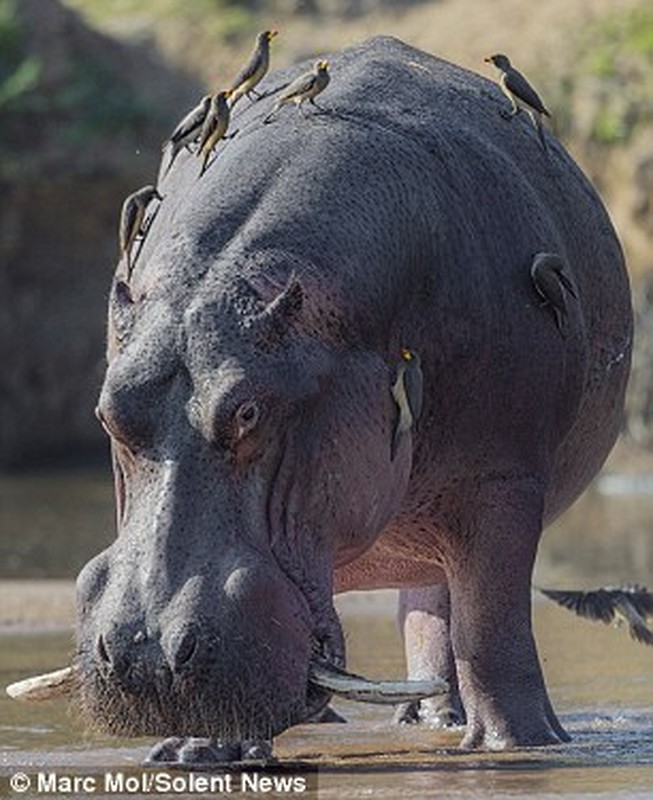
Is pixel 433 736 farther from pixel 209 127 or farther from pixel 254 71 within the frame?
pixel 254 71

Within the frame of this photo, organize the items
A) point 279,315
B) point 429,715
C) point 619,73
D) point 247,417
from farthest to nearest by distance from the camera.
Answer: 1. point 619,73
2. point 429,715
3. point 279,315
4. point 247,417

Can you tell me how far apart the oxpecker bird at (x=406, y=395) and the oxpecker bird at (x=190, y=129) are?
126 cm

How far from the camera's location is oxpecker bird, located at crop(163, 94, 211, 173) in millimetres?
8570

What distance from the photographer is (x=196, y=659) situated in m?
6.70

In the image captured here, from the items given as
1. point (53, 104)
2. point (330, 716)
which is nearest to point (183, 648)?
point (330, 716)

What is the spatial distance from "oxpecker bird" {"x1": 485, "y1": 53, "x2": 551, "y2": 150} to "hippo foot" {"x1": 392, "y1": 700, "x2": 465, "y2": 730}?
1.88 meters

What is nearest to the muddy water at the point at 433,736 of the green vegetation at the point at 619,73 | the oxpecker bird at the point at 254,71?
the oxpecker bird at the point at 254,71

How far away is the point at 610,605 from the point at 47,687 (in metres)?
2.99

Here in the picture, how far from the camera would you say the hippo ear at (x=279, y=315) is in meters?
7.16

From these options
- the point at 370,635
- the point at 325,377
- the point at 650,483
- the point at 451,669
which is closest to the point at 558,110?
the point at 650,483

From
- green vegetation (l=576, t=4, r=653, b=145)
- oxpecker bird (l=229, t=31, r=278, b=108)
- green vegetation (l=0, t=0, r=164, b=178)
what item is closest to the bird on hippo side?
oxpecker bird (l=229, t=31, r=278, b=108)

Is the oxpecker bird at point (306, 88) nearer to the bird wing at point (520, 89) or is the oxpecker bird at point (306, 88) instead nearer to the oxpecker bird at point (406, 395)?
the bird wing at point (520, 89)

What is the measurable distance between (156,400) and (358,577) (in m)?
1.90

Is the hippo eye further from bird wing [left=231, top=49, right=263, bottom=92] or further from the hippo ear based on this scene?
bird wing [left=231, top=49, right=263, bottom=92]
